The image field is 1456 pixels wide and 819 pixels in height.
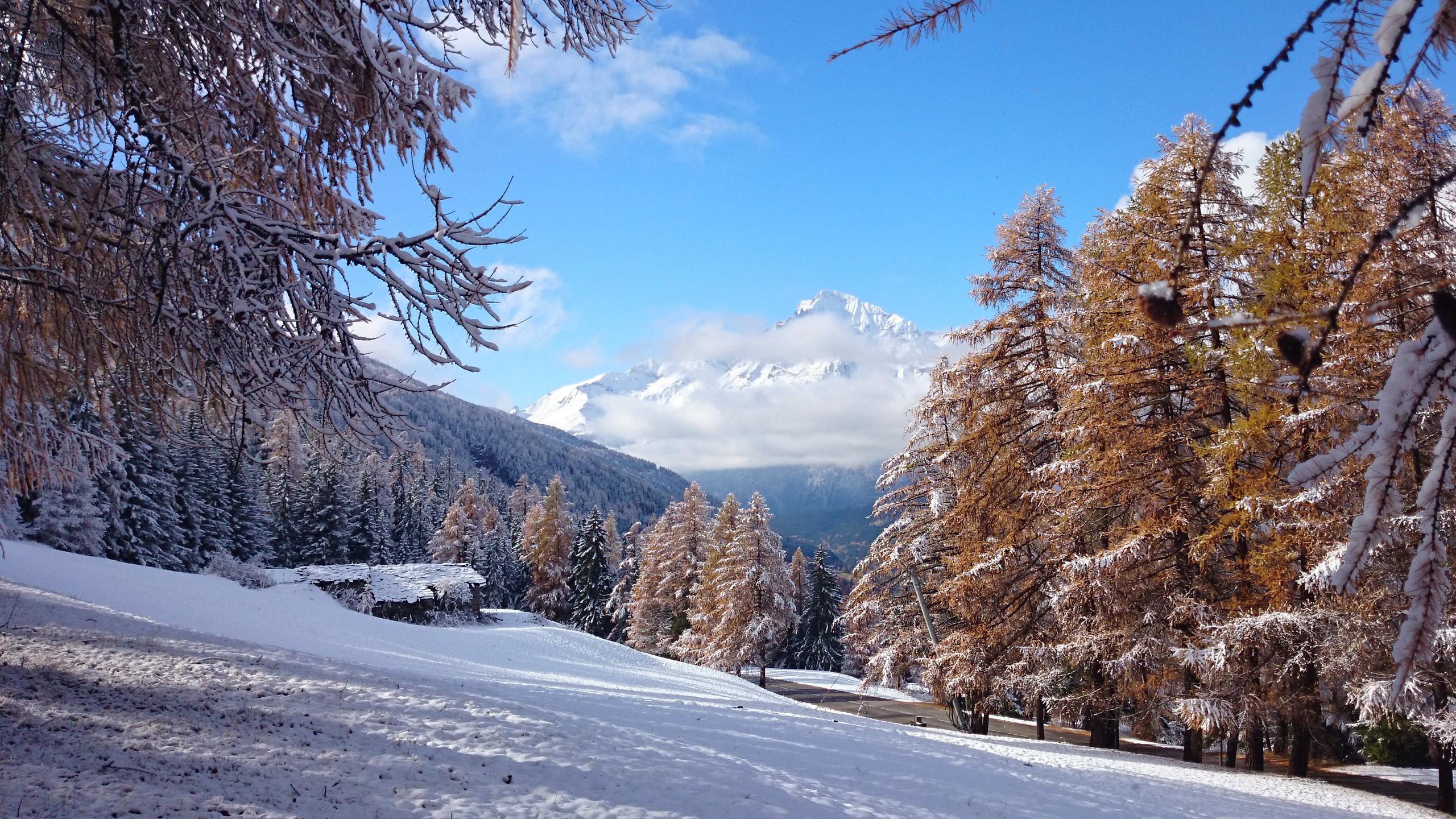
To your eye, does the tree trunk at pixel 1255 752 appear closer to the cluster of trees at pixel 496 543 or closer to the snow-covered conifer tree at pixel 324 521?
the cluster of trees at pixel 496 543

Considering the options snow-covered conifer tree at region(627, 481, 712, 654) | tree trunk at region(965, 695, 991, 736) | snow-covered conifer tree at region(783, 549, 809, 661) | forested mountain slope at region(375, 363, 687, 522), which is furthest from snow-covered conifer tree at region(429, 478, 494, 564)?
forested mountain slope at region(375, 363, 687, 522)

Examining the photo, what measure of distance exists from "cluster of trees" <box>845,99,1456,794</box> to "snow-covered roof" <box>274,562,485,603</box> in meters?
20.4

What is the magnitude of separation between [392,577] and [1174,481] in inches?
1132

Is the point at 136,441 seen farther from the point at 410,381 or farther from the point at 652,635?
the point at 410,381

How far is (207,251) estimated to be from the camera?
375 cm

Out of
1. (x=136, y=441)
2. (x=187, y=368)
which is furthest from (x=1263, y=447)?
(x=136, y=441)

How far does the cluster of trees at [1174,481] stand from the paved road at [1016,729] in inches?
45.3

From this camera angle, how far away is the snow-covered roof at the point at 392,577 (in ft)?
93.5

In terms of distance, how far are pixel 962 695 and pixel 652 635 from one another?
87.0 ft

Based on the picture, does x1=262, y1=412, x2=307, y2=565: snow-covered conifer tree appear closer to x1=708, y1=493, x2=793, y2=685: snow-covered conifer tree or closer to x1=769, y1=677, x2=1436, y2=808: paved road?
x1=708, y1=493, x2=793, y2=685: snow-covered conifer tree

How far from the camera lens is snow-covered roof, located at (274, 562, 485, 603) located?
28500 millimetres

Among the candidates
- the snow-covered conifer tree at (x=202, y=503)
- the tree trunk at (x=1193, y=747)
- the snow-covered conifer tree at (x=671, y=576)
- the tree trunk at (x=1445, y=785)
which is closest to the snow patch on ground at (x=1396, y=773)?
the tree trunk at (x=1193, y=747)

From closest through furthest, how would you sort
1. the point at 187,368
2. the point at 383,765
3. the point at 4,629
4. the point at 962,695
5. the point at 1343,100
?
the point at 1343,100 < the point at 187,368 < the point at 383,765 < the point at 4,629 < the point at 962,695

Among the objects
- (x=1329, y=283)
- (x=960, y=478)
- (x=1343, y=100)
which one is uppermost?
(x=1329, y=283)
